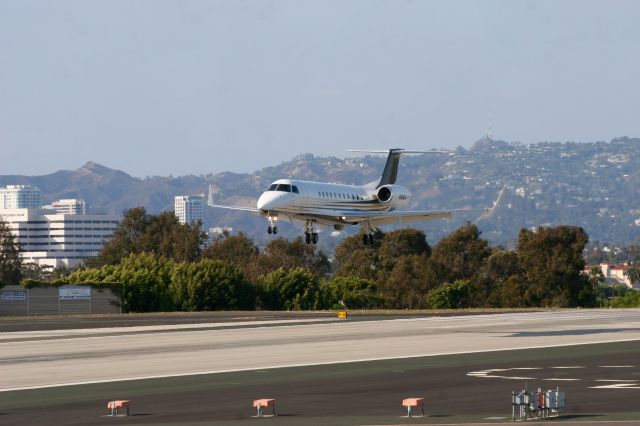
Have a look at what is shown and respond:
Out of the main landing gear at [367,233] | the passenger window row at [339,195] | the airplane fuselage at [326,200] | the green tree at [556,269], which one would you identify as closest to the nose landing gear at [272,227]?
the airplane fuselage at [326,200]

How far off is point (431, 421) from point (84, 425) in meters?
8.43

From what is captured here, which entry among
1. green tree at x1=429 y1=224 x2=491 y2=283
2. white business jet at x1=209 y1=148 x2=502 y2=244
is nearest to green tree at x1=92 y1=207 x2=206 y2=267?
green tree at x1=429 y1=224 x2=491 y2=283

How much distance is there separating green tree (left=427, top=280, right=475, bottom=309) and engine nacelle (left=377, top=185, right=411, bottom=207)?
48.1m

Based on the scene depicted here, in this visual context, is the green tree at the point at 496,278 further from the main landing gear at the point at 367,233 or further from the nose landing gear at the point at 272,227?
the nose landing gear at the point at 272,227

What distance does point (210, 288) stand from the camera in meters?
117

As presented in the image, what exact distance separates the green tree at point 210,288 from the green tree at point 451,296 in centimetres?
2372

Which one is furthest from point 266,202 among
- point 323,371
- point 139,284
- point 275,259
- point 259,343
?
point 275,259

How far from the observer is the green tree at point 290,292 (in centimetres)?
12075

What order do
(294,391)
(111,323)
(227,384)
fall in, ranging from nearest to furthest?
(294,391) → (227,384) → (111,323)

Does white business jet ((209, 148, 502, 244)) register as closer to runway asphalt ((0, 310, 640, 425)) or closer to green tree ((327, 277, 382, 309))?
runway asphalt ((0, 310, 640, 425))

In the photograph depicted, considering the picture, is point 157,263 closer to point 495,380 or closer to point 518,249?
point 518,249

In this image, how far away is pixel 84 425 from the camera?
30719 millimetres

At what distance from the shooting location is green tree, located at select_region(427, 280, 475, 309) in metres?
135

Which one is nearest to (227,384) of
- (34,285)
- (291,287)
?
(34,285)
